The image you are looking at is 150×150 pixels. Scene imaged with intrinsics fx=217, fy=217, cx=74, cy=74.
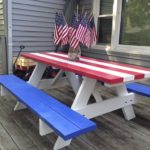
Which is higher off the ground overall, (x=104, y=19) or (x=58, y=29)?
(x=104, y=19)

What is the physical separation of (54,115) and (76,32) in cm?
100

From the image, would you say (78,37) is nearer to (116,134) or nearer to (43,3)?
(116,134)

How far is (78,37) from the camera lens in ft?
7.64

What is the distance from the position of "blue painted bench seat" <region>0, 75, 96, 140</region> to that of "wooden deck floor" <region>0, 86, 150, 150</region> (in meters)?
0.37

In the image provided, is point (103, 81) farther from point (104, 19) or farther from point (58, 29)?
point (104, 19)

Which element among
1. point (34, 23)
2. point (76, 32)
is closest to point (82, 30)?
point (76, 32)

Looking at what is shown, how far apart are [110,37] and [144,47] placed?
84 cm

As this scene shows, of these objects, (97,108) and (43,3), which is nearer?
(97,108)

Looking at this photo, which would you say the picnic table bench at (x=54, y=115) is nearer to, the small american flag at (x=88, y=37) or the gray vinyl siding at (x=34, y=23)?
the small american flag at (x=88, y=37)

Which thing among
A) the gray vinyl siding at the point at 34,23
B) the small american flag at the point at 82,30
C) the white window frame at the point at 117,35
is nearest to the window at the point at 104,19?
the white window frame at the point at 117,35

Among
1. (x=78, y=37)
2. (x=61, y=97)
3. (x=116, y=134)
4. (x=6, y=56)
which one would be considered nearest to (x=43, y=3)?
(x=6, y=56)

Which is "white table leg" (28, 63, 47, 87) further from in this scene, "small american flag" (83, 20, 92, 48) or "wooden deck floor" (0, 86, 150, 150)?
"small american flag" (83, 20, 92, 48)

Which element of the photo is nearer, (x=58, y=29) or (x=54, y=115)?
(x=54, y=115)

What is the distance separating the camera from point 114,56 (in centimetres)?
409
